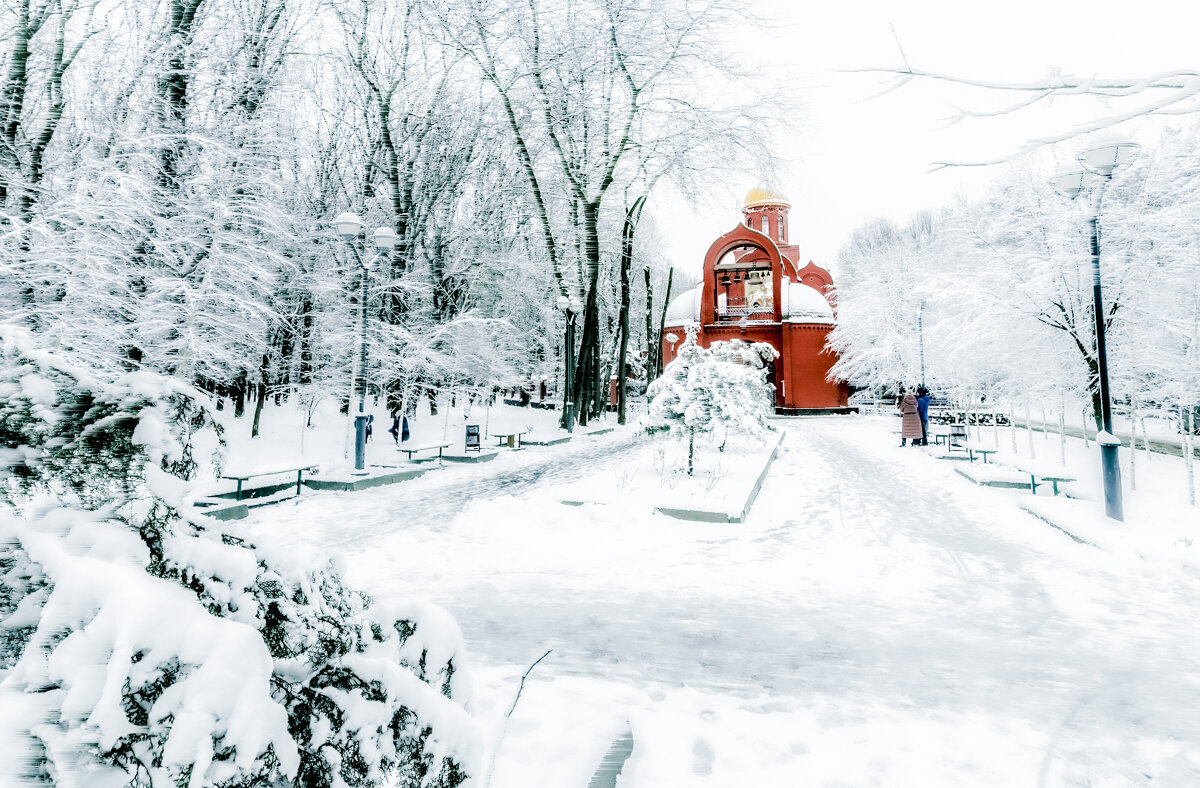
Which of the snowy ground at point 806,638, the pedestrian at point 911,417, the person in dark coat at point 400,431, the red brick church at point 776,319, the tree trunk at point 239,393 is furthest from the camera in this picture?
the red brick church at point 776,319

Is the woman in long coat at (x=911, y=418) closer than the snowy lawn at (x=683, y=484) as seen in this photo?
No

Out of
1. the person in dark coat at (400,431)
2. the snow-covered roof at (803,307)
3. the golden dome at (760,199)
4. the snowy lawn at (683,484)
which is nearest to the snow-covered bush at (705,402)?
the snowy lawn at (683,484)

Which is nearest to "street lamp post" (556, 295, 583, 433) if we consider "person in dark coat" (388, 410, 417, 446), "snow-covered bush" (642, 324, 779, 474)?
"person in dark coat" (388, 410, 417, 446)

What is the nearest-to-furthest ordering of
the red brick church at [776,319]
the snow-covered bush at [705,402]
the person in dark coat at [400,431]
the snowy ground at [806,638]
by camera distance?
1. the snowy ground at [806,638]
2. the snow-covered bush at [705,402]
3. the person in dark coat at [400,431]
4. the red brick church at [776,319]

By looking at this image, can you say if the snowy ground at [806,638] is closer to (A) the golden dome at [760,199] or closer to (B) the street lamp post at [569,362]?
(B) the street lamp post at [569,362]

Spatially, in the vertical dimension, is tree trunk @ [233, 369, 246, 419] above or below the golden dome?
below

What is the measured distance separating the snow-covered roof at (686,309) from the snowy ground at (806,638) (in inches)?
1355

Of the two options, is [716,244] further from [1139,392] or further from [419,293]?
[1139,392]

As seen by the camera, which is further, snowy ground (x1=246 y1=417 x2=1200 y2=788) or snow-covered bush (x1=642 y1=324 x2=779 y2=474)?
snow-covered bush (x1=642 y1=324 x2=779 y2=474)

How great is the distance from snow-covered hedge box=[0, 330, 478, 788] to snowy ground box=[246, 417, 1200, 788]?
0.55 meters

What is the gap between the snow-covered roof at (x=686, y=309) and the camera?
141 ft

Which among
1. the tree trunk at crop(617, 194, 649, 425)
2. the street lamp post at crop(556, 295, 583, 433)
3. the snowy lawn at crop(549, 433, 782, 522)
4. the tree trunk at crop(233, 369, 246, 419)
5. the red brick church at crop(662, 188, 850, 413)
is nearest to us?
the snowy lawn at crop(549, 433, 782, 522)

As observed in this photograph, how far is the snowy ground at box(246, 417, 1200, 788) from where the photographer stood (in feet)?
10.1

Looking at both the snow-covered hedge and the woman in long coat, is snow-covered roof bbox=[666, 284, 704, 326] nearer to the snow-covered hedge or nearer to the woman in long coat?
the woman in long coat
